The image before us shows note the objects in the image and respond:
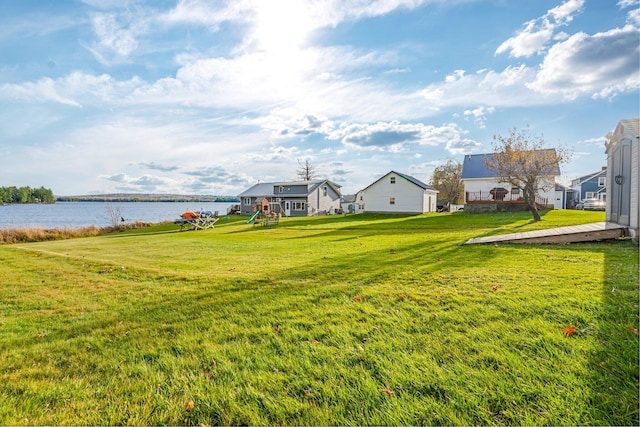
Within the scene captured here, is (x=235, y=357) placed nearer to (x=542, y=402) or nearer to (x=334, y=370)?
(x=334, y=370)

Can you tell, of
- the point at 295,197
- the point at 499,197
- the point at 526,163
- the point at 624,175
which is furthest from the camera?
the point at 295,197

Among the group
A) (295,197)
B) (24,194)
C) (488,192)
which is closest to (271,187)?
(295,197)

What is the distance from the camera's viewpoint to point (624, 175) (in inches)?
415

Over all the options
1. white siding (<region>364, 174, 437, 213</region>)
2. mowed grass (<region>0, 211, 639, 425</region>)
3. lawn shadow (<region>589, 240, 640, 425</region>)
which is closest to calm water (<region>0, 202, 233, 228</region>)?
white siding (<region>364, 174, 437, 213</region>)

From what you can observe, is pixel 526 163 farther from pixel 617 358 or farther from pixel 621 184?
pixel 617 358

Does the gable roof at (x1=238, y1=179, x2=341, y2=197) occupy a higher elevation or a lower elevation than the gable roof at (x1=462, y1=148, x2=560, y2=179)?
lower

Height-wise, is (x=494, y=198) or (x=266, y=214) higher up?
(x=494, y=198)

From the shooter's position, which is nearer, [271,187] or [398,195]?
[398,195]

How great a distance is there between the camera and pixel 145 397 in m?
2.77

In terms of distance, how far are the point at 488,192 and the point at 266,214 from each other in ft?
84.6

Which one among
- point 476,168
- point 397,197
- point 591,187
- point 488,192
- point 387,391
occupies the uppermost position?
point 476,168

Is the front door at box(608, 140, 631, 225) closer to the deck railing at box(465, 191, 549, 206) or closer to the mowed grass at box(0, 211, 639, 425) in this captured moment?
the mowed grass at box(0, 211, 639, 425)

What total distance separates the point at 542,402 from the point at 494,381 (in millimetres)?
351

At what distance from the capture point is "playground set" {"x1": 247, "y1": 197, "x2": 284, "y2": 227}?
105 ft
